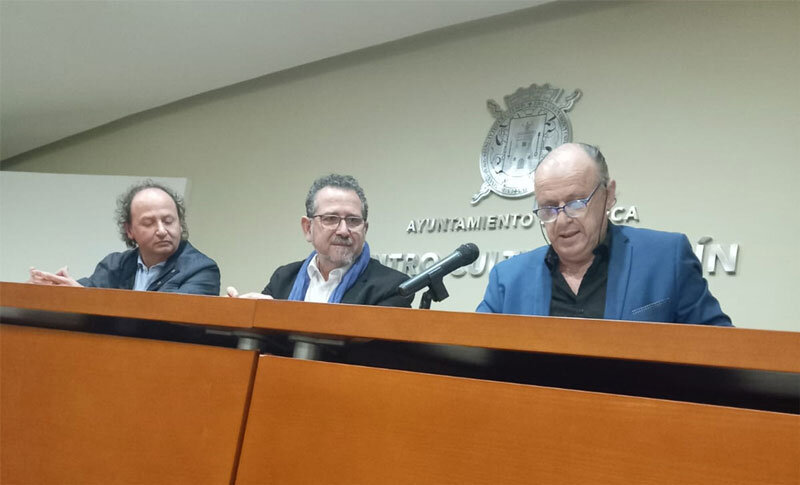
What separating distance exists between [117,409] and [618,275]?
115cm

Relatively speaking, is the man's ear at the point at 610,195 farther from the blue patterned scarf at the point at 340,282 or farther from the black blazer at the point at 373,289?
the blue patterned scarf at the point at 340,282

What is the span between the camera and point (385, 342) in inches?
38.2

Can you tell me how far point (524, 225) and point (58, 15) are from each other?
2966 millimetres

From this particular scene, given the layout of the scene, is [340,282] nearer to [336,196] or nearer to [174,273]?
[336,196]

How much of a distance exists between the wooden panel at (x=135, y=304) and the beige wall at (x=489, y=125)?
2186 millimetres

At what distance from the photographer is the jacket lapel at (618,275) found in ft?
5.34

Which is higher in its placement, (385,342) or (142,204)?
(142,204)

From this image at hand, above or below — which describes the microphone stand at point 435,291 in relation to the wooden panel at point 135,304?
above

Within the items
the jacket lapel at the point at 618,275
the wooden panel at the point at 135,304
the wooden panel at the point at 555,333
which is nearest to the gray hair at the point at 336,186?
the jacket lapel at the point at 618,275

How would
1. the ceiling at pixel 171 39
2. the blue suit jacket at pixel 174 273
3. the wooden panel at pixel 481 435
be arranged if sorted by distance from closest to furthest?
the wooden panel at pixel 481 435
the blue suit jacket at pixel 174 273
the ceiling at pixel 171 39

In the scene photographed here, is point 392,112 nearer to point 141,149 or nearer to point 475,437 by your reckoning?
point 141,149

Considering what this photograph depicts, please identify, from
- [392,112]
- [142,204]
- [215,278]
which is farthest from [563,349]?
[392,112]

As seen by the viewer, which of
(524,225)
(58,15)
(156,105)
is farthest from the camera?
(156,105)

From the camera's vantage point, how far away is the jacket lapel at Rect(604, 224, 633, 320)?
64.0 inches
